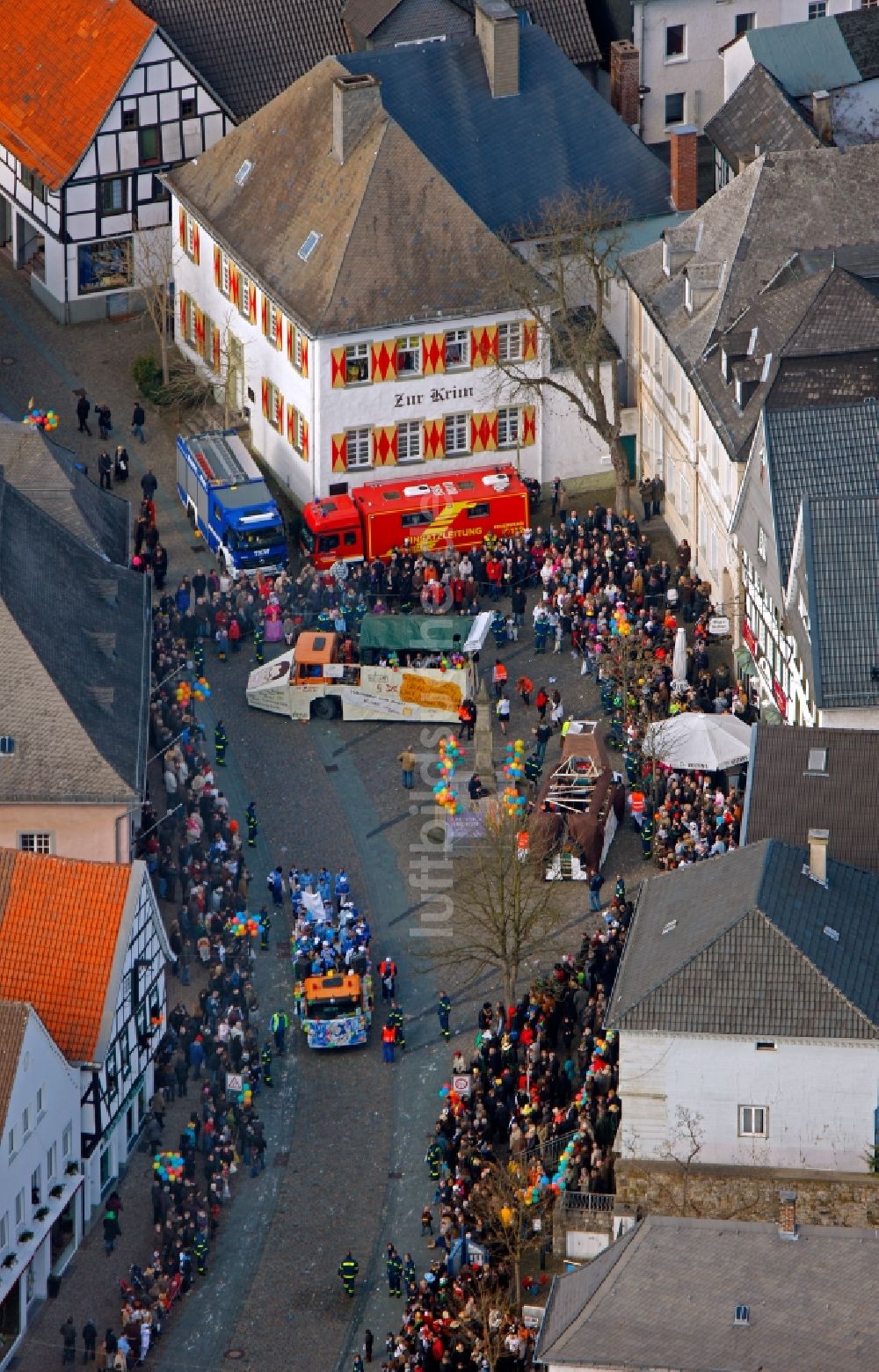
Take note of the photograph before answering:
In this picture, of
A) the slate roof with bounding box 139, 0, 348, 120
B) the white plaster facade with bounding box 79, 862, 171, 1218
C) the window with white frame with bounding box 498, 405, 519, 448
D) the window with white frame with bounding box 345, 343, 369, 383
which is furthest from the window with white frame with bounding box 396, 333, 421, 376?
the white plaster facade with bounding box 79, 862, 171, 1218

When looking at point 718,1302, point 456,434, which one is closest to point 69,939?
point 718,1302

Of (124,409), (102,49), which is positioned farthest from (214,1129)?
(102,49)

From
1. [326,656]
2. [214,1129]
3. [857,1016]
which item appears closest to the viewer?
[857,1016]

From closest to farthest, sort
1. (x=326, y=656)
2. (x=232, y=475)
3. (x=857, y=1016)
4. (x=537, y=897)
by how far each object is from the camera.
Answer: (x=857, y=1016), (x=537, y=897), (x=326, y=656), (x=232, y=475)

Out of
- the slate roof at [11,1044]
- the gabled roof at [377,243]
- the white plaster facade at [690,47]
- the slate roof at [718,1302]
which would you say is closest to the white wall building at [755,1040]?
the slate roof at [718,1302]

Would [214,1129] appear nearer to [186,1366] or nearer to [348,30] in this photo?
[186,1366]

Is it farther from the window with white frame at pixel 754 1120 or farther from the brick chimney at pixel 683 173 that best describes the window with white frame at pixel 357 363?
the window with white frame at pixel 754 1120

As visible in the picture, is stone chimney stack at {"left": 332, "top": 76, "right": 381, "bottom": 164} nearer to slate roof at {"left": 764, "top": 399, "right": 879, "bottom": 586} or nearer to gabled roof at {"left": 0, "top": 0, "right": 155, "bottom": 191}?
gabled roof at {"left": 0, "top": 0, "right": 155, "bottom": 191}
